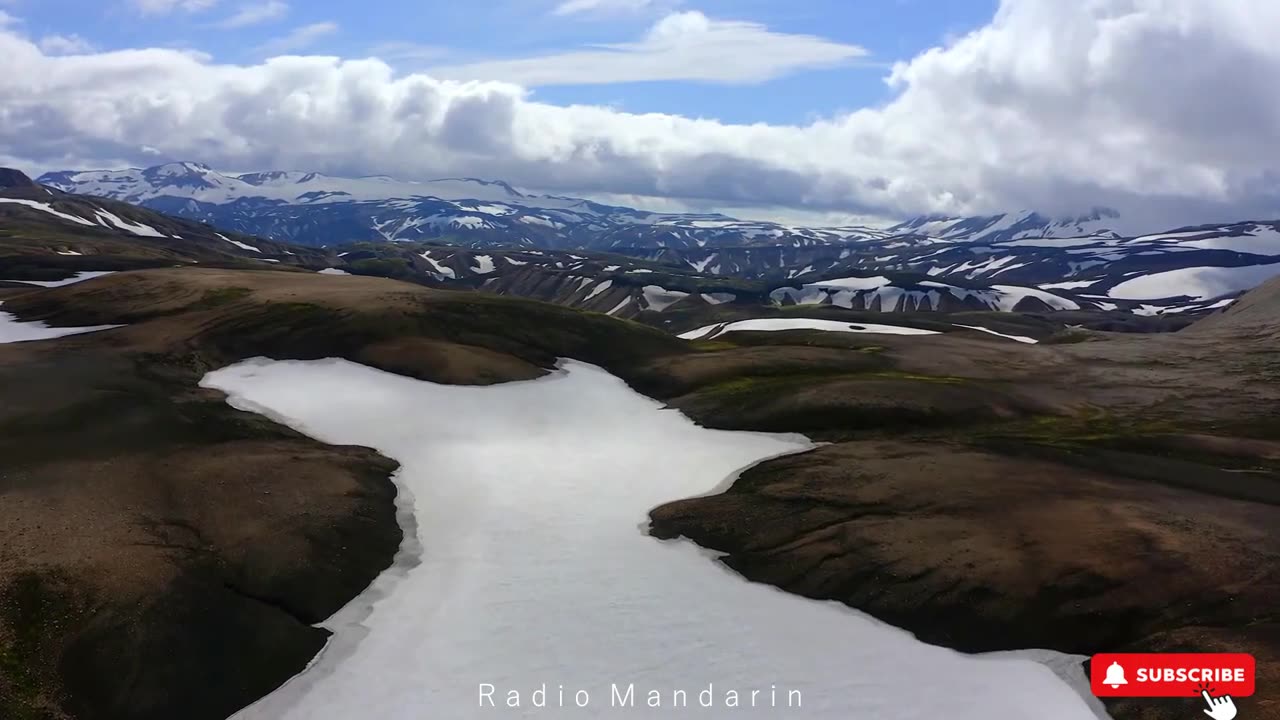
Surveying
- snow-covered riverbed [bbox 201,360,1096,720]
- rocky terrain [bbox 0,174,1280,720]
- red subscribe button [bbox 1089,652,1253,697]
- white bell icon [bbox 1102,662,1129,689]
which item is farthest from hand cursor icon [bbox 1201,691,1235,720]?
snow-covered riverbed [bbox 201,360,1096,720]

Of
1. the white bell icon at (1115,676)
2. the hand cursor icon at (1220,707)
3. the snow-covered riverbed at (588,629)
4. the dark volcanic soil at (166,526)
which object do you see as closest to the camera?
the hand cursor icon at (1220,707)

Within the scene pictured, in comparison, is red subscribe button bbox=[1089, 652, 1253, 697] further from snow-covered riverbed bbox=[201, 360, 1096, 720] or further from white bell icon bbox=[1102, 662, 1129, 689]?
snow-covered riverbed bbox=[201, 360, 1096, 720]

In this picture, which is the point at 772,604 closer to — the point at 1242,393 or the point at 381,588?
the point at 381,588

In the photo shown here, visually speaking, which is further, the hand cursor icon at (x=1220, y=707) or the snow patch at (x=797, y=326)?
the snow patch at (x=797, y=326)

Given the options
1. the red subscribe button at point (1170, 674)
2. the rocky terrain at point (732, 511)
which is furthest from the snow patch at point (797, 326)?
the red subscribe button at point (1170, 674)

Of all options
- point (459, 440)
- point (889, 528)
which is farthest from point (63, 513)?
→ point (889, 528)

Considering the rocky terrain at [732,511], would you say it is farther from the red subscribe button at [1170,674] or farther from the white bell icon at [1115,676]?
the white bell icon at [1115,676]

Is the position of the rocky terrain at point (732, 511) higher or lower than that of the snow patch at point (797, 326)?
lower

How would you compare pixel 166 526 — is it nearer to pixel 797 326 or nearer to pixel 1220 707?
pixel 1220 707
